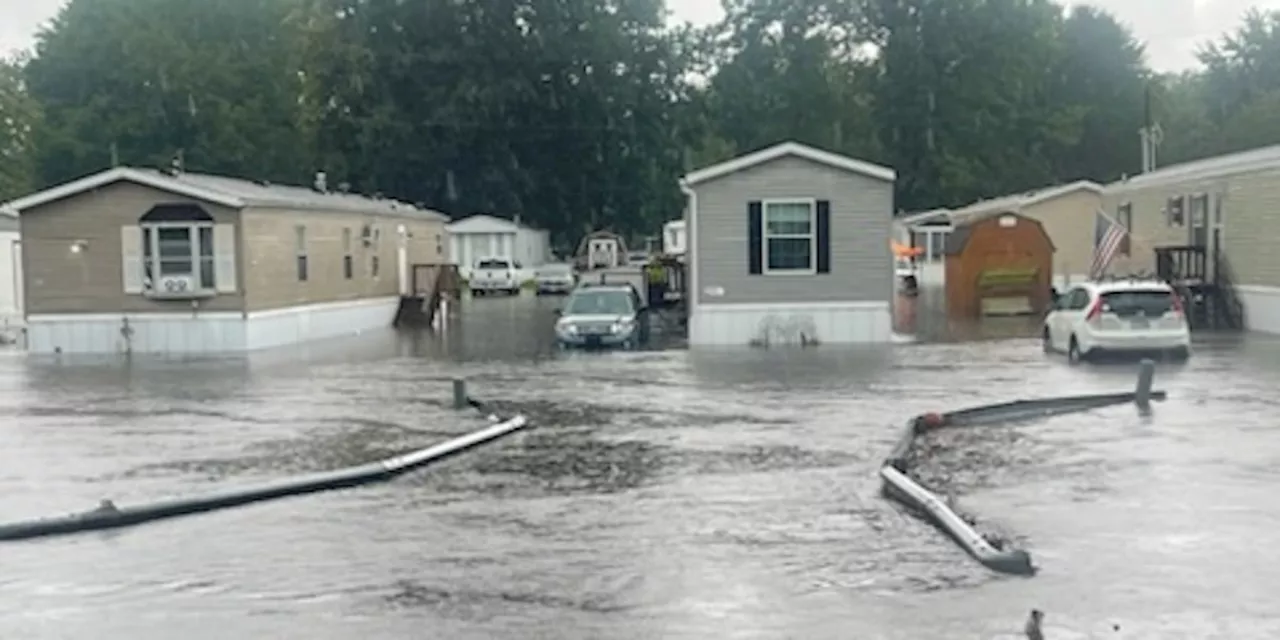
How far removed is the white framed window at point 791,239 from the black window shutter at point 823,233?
62 millimetres

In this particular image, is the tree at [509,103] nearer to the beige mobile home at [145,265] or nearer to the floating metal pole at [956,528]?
the beige mobile home at [145,265]

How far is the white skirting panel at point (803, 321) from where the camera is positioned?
2991cm

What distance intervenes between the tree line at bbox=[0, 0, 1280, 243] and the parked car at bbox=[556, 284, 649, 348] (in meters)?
34.1

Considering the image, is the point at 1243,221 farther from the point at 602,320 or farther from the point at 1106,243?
the point at 602,320

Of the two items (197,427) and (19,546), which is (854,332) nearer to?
(197,427)

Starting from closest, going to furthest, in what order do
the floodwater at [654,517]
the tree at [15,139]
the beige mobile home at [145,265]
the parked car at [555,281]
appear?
1. the floodwater at [654,517]
2. the beige mobile home at [145,265]
3. the parked car at [555,281]
4. the tree at [15,139]

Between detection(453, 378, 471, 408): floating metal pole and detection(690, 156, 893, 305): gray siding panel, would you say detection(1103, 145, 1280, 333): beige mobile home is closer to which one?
detection(690, 156, 893, 305): gray siding panel

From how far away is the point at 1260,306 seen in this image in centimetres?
3030

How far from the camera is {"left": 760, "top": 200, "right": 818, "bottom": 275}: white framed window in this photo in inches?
1171

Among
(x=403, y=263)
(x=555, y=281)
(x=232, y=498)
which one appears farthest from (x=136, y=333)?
(x=555, y=281)

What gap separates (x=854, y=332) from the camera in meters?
30.0

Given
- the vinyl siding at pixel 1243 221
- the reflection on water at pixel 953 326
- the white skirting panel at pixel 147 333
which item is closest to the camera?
the vinyl siding at pixel 1243 221

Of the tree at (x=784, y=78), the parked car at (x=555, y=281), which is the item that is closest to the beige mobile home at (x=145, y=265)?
the parked car at (x=555, y=281)

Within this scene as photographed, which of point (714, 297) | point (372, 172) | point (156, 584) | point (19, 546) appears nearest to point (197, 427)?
point (19, 546)
